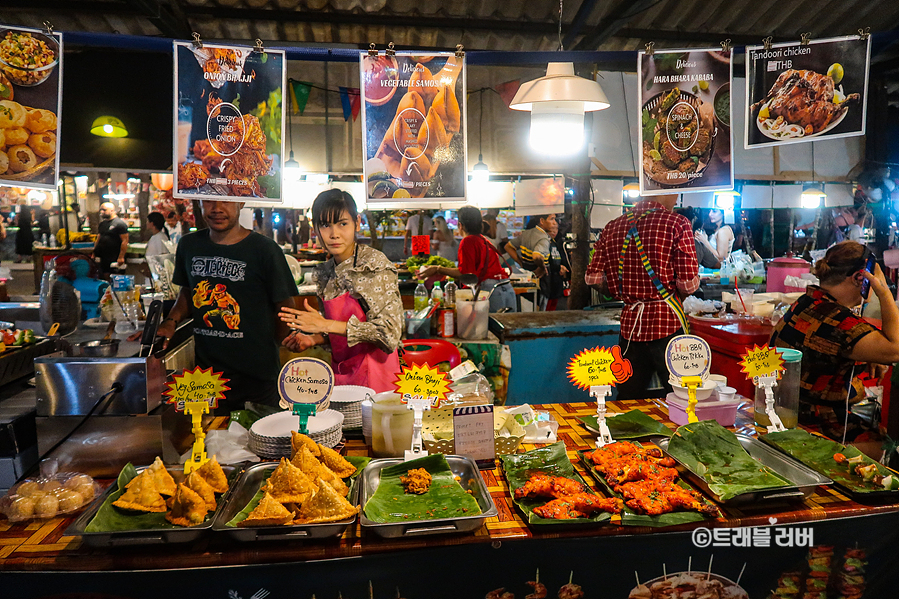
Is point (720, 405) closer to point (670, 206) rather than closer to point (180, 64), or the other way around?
point (670, 206)

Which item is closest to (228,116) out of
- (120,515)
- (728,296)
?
(120,515)

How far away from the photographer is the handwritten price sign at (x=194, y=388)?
1979 millimetres

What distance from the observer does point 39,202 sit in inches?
530

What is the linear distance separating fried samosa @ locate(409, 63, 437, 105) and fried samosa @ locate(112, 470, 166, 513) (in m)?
1.86

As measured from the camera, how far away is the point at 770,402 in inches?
94.3

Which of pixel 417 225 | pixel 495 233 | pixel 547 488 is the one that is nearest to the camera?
pixel 547 488

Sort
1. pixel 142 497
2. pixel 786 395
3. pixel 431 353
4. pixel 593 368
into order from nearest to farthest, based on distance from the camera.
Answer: pixel 142 497 → pixel 593 368 → pixel 786 395 → pixel 431 353

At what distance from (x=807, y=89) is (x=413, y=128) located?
6.16 feet

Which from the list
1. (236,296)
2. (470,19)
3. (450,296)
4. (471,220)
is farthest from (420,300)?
(470,19)

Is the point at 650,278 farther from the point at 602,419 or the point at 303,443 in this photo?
the point at 303,443

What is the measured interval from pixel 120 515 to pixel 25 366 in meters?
1.61

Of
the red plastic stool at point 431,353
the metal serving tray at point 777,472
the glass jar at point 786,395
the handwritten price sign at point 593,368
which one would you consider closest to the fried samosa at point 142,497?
the handwritten price sign at point 593,368

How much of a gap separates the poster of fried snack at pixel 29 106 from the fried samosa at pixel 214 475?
1432 mm

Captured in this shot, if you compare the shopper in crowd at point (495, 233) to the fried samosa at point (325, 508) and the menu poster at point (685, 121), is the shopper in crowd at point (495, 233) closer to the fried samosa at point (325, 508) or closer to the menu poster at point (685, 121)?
Answer: the menu poster at point (685, 121)
